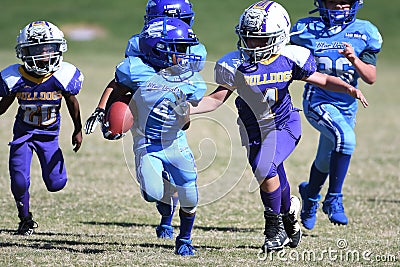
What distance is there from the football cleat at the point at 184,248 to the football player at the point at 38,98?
1.21m

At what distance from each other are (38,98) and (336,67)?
2308 millimetres

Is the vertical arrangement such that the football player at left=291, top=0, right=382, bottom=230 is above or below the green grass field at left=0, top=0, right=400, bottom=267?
above

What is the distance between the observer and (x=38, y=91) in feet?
17.8

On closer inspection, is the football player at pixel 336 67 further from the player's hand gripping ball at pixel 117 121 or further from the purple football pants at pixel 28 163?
the purple football pants at pixel 28 163

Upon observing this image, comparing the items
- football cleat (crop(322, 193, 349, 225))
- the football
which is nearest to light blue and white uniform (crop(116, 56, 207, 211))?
the football

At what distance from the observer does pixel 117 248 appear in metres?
5.11

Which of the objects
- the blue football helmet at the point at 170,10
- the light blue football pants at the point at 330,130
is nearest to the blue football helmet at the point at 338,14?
the light blue football pants at the point at 330,130

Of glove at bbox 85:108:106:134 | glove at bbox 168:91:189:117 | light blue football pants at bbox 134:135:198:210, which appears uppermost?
glove at bbox 168:91:189:117

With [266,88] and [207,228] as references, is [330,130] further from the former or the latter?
[207,228]

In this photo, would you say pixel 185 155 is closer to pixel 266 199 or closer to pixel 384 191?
pixel 266 199

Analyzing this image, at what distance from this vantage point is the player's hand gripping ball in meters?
4.87

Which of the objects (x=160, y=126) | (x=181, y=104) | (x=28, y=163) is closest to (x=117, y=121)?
(x=160, y=126)

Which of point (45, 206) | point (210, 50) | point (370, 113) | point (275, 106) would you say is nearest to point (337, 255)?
point (275, 106)

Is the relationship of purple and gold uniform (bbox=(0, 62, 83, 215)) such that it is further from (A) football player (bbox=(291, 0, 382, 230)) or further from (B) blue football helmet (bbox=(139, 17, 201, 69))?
(A) football player (bbox=(291, 0, 382, 230))
